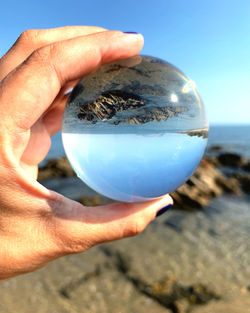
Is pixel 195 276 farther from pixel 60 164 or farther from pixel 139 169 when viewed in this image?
pixel 60 164

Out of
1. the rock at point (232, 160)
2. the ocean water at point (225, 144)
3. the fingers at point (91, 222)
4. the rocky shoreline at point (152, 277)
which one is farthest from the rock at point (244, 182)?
the ocean water at point (225, 144)

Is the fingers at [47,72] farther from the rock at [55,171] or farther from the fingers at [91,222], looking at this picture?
the rock at [55,171]

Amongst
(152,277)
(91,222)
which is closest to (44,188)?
(91,222)

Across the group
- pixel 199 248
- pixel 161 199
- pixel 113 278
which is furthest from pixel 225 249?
pixel 161 199

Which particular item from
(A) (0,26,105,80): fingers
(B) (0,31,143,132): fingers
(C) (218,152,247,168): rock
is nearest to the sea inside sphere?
(B) (0,31,143,132): fingers

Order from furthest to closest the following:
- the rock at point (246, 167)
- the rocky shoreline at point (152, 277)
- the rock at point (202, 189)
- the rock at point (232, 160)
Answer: the rock at point (232, 160) < the rock at point (246, 167) < the rock at point (202, 189) < the rocky shoreline at point (152, 277)

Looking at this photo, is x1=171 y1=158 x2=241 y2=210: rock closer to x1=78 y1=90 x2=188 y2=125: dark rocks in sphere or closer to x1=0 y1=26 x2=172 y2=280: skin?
x1=0 y1=26 x2=172 y2=280: skin
